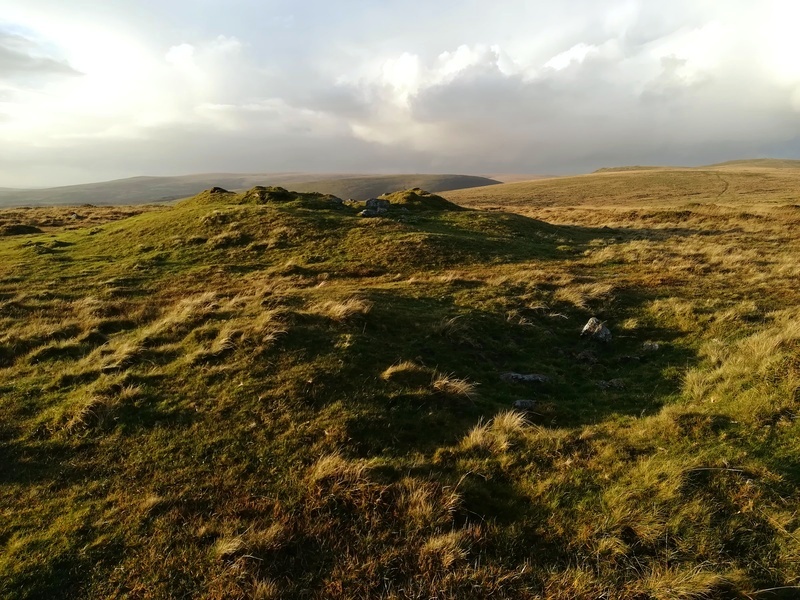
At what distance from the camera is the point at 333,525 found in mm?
6480

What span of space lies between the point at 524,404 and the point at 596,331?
19.1ft

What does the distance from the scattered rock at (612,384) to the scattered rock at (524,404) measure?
239 centimetres

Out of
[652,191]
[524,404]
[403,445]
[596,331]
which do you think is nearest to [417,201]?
[596,331]

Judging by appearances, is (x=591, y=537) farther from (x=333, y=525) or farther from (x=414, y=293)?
(x=414, y=293)

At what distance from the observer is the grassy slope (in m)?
5.79

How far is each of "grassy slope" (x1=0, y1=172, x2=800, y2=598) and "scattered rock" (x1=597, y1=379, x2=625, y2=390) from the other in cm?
11

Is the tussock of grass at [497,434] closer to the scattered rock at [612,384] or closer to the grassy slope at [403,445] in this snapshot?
the grassy slope at [403,445]

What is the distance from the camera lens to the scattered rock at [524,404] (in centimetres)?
990

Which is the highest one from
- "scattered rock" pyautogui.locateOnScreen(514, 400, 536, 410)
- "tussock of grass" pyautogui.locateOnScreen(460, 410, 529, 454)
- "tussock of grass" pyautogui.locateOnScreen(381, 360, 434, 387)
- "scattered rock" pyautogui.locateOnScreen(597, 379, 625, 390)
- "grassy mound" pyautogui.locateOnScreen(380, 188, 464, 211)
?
"grassy mound" pyautogui.locateOnScreen(380, 188, 464, 211)

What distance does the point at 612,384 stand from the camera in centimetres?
1128

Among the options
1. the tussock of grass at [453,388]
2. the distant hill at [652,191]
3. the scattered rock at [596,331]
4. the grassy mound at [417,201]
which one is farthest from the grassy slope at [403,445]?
the distant hill at [652,191]

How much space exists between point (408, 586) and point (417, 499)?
129 centimetres

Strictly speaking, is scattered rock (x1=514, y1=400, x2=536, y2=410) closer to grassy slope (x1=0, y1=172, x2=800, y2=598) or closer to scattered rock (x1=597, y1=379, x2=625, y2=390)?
grassy slope (x1=0, y1=172, x2=800, y2=598)

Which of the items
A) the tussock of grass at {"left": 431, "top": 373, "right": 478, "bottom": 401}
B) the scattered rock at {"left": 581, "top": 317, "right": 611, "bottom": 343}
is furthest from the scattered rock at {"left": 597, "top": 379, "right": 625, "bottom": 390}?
the tussock of grass at {"left": 431, "top": 373, "right": 478, "bottom": 401}
